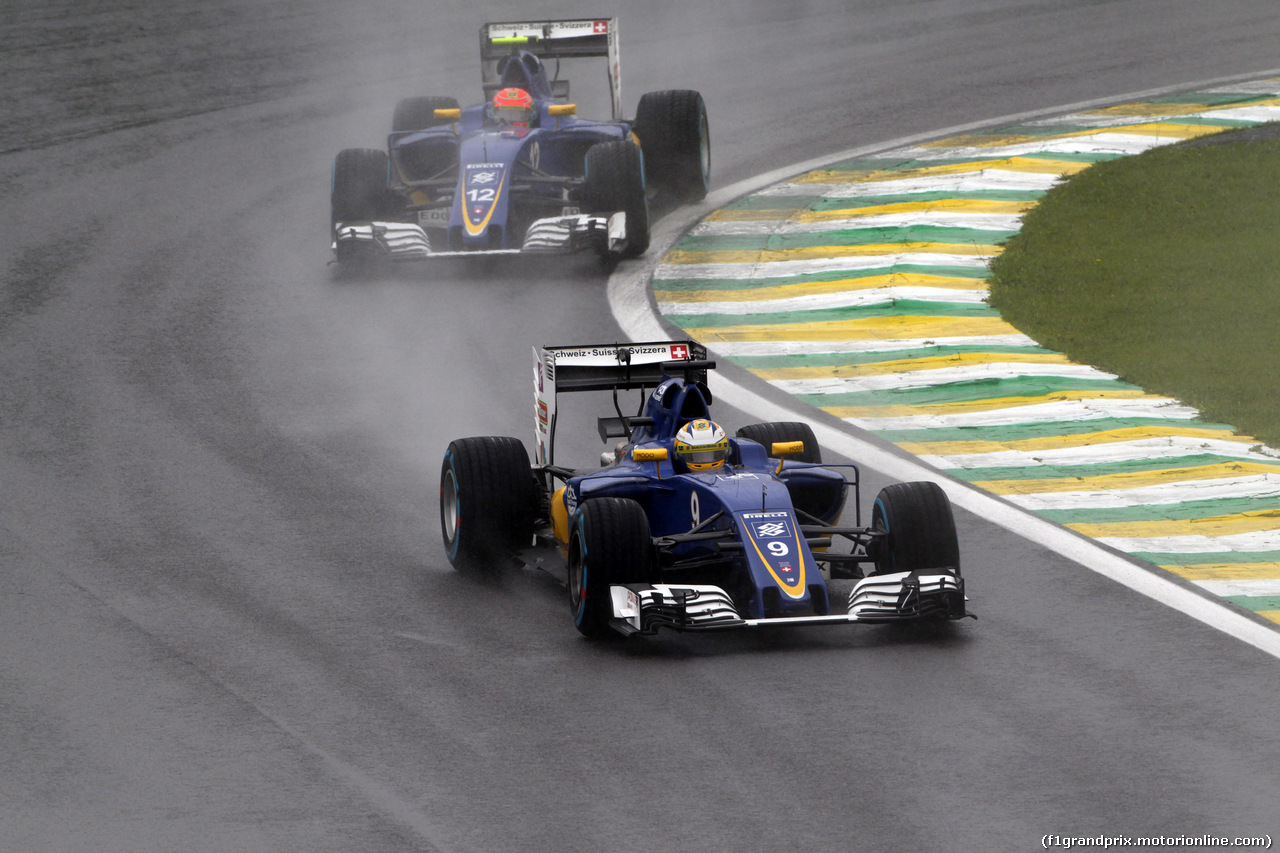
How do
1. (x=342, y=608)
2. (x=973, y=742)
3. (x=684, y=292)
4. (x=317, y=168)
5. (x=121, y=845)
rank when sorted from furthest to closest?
(x=317, y=168)
(x=684, y=292)
(x=342, y=608)
(x=973, y=742)
(x=121, y=845)

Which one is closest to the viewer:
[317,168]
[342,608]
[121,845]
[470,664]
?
[121,845]

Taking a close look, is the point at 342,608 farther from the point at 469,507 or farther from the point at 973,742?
the point at 973,742

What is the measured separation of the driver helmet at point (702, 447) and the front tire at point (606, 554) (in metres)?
0.69

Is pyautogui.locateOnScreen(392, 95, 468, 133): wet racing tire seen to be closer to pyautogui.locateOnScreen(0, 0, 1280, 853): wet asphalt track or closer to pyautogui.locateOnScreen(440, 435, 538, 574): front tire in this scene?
pyautogui.locateOnScreen(0, 0, 1280, 853): wet asphalt track

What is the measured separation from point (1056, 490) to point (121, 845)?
7002 mm

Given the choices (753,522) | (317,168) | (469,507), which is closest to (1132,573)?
(753,522)

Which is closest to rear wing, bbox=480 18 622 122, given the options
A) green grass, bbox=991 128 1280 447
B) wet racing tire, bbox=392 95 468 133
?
wet racing tire, bbox=392 95 468 133

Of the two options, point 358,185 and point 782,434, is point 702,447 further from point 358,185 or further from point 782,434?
point 358,185

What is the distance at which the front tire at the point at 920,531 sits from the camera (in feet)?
31.0

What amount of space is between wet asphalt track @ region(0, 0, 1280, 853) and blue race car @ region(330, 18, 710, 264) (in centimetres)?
53

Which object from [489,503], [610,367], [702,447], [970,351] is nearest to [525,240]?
[970,351]

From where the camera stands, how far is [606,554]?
9.04m

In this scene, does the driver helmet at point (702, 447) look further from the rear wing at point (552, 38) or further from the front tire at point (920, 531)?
the rear wing at point (552, 38)

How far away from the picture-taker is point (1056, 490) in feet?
38.4
